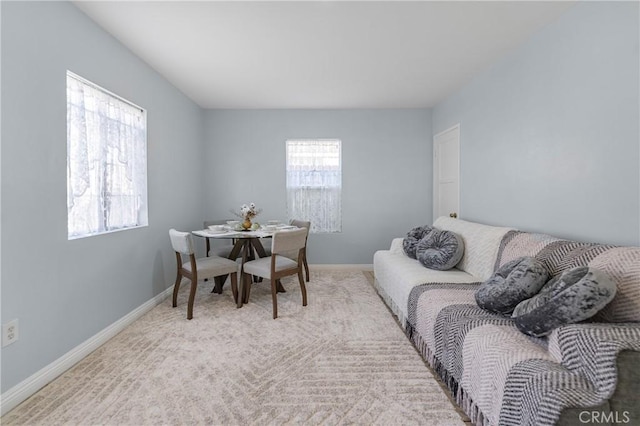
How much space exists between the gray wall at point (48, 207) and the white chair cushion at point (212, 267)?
1.81ft

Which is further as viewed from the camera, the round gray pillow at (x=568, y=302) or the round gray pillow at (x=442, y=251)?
the round gray pillow at (x=442, y=251)

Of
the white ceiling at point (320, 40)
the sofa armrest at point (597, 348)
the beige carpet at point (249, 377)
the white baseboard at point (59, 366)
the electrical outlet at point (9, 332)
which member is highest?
the white ceiling at point (320, 40)

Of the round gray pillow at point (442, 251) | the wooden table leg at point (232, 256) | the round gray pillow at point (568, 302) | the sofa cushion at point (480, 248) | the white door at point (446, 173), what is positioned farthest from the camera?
the white door at point (446, 173)

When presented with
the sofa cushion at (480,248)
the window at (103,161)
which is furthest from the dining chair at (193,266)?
the sofa cushion at (480,248)

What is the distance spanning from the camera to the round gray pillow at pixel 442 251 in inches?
110

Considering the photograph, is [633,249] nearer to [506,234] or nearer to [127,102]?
[506,234]

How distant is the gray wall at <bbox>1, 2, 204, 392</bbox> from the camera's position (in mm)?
1695

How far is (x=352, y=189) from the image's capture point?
15.8ft

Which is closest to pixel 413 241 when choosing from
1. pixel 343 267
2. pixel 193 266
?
pixel 343 267

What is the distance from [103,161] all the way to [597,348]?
3.27m

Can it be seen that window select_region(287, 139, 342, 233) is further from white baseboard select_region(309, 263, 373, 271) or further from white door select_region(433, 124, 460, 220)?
white door select_region(433, 124, 460, 220)

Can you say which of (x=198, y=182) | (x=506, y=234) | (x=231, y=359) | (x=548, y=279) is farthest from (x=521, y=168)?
(x=198, y=182)

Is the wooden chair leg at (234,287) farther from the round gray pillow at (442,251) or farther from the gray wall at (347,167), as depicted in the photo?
the round gray pillow at (442,251)

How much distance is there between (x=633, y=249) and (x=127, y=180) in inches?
144
